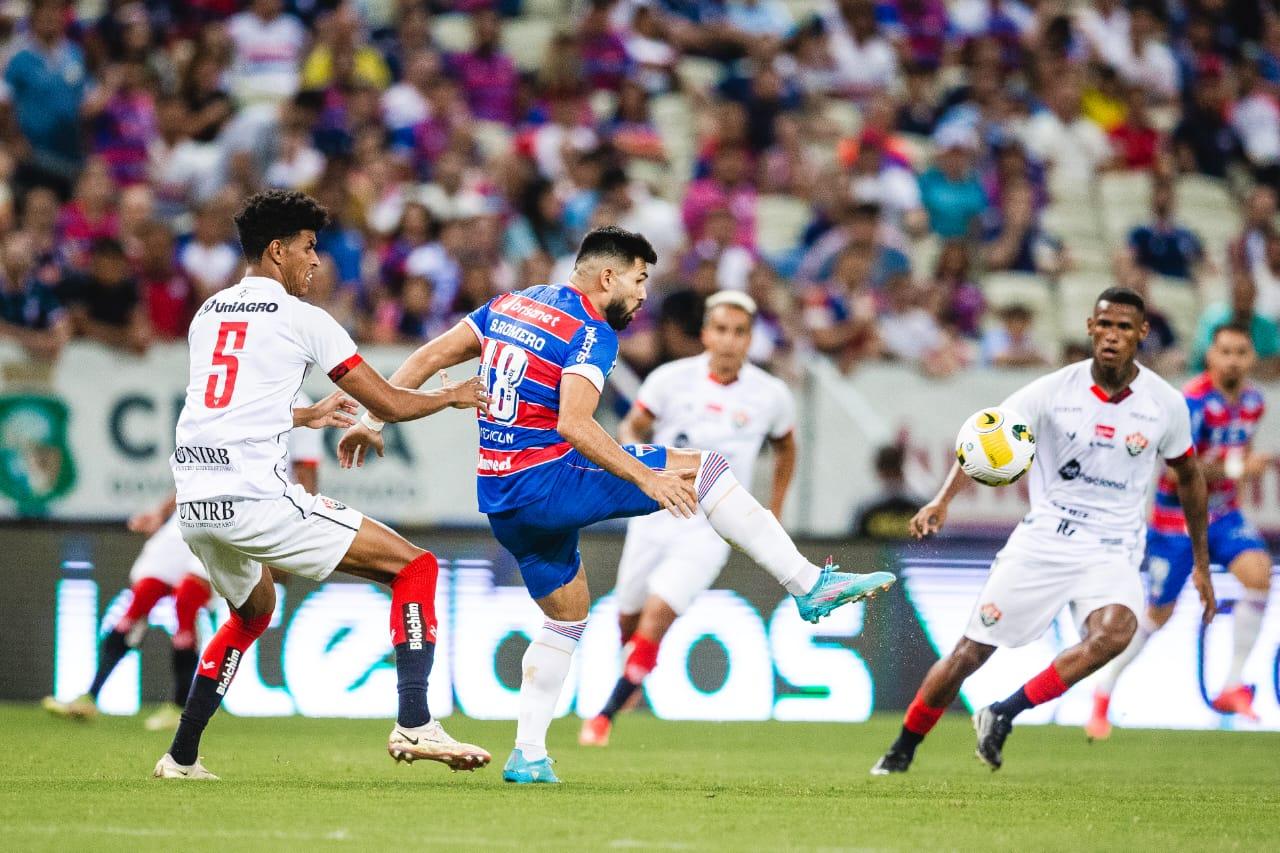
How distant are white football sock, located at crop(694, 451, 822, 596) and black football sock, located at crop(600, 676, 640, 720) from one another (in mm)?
3185

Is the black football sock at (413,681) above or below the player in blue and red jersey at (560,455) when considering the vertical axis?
below

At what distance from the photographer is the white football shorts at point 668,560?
10.9 metres

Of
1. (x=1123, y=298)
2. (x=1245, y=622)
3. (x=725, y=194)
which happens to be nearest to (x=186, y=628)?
(x=1123, y=298)

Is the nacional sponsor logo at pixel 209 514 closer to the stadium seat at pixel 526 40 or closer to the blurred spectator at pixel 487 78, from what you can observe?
the blurred spectator at pixel 487 78

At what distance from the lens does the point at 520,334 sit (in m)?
7.70

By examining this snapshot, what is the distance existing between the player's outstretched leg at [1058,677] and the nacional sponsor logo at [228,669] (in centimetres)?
360

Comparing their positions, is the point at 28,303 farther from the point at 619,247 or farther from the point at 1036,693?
the point at 1036,693

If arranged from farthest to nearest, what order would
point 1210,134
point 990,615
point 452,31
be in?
point 1210,134 < point 452,31 < point 990,615

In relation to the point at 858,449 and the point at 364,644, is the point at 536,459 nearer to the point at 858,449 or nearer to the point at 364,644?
the point at 364,644

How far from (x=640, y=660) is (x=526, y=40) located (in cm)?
1009

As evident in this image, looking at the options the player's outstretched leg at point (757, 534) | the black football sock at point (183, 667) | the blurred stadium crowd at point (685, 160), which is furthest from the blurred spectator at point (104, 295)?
the player's outstretched leg at point (757, 534)

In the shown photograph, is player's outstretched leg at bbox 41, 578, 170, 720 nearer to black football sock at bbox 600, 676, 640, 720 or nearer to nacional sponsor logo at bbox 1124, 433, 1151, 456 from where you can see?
black football sock at bbox 600, 676, 640, 720

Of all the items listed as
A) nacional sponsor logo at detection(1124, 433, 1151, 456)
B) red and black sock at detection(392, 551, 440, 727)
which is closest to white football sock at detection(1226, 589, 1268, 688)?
nacional sponsor logo at detection(1124, 433, 1151, 456)

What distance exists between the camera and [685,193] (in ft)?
56.2
